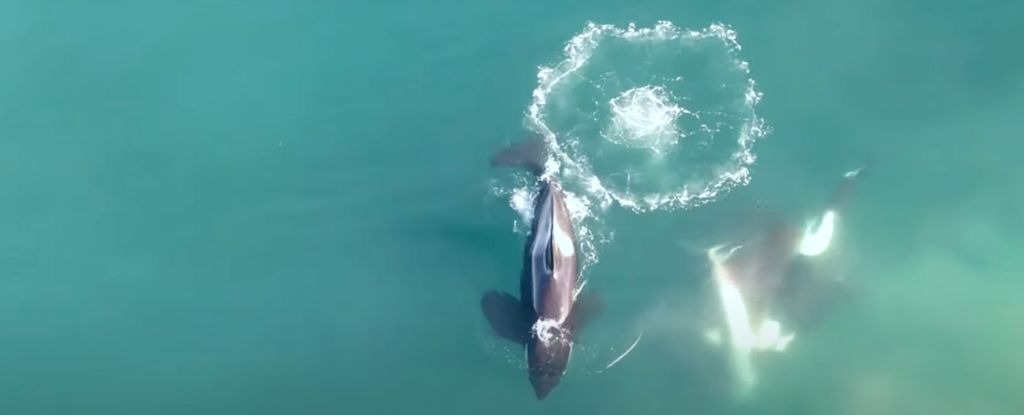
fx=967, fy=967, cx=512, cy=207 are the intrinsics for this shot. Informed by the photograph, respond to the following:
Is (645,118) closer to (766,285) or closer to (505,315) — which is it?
(766,285)

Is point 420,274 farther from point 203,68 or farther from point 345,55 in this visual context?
point 203,68

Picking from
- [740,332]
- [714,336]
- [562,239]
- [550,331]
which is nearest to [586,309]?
[550,331]

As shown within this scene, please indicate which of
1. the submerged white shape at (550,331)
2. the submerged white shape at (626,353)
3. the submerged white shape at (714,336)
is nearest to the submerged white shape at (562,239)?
the submerged white shape at (550,331)

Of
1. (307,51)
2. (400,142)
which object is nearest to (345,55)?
(307,51)

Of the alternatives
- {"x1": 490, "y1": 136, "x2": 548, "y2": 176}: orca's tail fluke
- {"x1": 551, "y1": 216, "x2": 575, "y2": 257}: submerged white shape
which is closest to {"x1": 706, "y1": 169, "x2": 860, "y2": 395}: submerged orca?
{"x1": 551, "y1": 216, "x2": 575, "y2": 257}: submerged white shape

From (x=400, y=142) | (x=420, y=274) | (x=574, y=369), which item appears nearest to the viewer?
(x=574, y=369)

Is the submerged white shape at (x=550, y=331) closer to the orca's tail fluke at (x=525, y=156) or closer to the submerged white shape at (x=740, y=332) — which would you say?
the submerged white shape at (x=740, y=332)

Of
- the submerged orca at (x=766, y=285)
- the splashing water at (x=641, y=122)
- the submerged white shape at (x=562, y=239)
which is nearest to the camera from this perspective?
the submerged white shape at (x=562, y=239)
